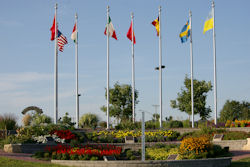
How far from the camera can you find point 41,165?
15.6 meters

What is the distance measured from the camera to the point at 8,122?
87.4ft

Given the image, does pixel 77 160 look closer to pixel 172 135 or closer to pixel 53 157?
pixel 53 157

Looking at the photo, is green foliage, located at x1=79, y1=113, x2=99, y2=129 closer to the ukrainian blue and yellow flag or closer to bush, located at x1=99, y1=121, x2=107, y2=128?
bush, located at x1=99, y1=121, x2=107, y2=128

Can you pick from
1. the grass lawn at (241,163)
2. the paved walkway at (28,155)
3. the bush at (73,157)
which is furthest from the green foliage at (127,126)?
the bush at (73,157)

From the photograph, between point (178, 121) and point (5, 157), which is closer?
point (5, 157)

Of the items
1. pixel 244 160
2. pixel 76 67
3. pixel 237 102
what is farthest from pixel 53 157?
pixel 237 102

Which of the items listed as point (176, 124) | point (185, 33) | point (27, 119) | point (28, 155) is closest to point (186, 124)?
point (176, 124)

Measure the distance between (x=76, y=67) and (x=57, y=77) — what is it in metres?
2.45

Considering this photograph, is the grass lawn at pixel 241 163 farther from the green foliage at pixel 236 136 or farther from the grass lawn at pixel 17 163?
the grass lawn at pixel 17 163

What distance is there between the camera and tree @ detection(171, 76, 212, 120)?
124 feet

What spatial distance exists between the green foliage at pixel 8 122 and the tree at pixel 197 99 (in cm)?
1773

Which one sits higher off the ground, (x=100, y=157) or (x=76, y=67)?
(x=76, y=67)

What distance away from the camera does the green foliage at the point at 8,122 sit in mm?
26484

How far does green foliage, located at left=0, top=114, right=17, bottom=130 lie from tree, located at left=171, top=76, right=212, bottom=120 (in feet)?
58.2
